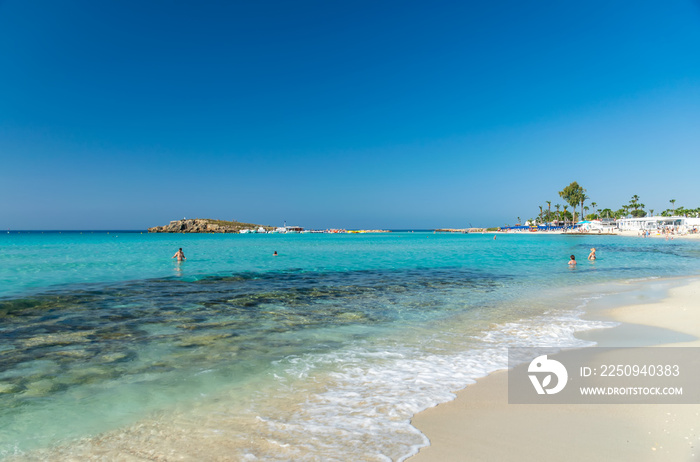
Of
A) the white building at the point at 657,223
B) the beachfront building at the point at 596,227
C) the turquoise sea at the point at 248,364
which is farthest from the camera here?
the beachfront building at the point at 596,227

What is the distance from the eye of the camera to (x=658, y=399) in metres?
5.79

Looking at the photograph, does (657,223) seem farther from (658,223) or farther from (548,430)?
(548,430)

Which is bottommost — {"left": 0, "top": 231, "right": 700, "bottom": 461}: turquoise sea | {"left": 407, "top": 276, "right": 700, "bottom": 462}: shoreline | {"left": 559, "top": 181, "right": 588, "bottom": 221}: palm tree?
{"left": 0, "top": 231, "right": 700, "bottom": 461}: turquoise sea

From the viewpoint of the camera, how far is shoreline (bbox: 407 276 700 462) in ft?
14.5

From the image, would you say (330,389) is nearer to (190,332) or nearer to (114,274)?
(190,332)

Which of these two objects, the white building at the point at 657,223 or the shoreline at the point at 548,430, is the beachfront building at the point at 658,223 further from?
the shoreline at the point at 548,430

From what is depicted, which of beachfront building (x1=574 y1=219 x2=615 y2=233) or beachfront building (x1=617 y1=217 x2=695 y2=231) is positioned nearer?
beachfront building (x1=617 y1=217 x2=695 y2=231)

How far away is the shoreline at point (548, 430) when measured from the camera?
441 centimetres

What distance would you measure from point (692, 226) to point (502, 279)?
13544 cm

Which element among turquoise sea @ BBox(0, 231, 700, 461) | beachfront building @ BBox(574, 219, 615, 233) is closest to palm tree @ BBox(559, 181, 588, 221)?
beachfront building @ BBox(574, 219, 615, 233)

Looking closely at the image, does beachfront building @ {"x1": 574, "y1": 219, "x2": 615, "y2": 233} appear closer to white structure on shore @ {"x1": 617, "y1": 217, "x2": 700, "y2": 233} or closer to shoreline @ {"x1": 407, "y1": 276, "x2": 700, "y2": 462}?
white structure on shore @ {"x1": 617, "y1": 217, "x2": 700, "y2": 233}

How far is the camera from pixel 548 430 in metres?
5.00

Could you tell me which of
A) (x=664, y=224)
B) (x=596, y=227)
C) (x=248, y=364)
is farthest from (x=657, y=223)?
(x=248, y=364)

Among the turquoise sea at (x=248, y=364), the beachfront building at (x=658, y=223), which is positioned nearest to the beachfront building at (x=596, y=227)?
the beachfront building at (x=658, y=223)
